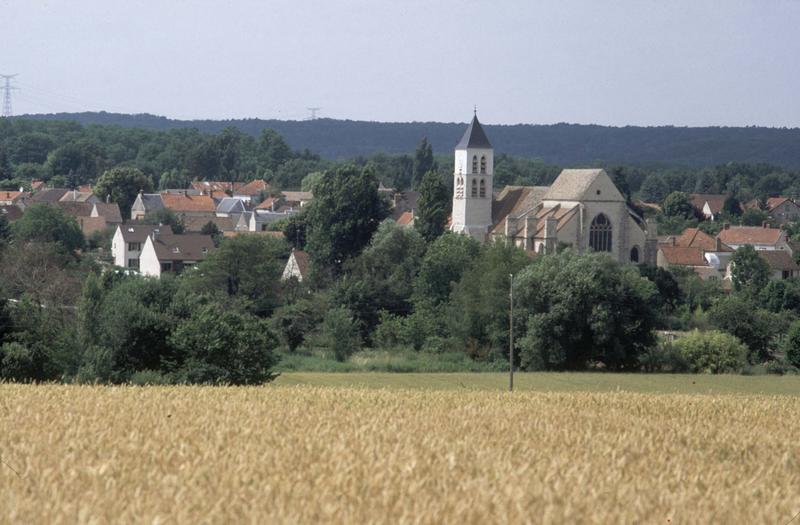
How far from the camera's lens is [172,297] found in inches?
1754

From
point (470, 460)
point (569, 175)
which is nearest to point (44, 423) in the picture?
point (470, 460)

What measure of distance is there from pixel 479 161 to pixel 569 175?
24.5 ft

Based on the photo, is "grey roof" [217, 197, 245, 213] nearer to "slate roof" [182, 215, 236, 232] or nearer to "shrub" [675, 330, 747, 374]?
"slate roof" [182, 215, 236, 232]

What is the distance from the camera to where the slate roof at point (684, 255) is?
118000 millimetres

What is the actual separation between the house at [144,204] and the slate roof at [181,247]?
41331 millimetres

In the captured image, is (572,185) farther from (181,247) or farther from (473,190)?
(181,247)

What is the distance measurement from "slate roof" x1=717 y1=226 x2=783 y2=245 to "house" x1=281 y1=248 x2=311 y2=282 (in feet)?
192

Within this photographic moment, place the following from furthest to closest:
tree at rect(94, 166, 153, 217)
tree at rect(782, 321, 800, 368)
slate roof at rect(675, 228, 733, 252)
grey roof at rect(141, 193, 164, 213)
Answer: tree at rect(94, 166, 153, 217) < grey roof at rect(141, 193, 164, 213) < slate roof at rect(675, 228, 733, 252) < tree at rect(782, 321, 800, 368)

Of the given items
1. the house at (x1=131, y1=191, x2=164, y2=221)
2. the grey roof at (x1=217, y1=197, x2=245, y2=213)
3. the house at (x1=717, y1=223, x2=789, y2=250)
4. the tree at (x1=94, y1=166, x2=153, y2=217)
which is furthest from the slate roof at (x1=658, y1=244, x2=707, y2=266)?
the grey roof at (x1=217, y1=197, x2=245, y2=213)

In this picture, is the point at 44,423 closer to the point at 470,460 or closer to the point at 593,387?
the point at 470,460

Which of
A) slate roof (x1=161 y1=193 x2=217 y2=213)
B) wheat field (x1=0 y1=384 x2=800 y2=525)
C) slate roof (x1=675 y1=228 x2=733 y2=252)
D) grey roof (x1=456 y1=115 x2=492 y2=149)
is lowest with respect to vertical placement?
slate roof (x1=675 y1=228 x2=733 y2=252)

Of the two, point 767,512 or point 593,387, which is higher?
point 767,512

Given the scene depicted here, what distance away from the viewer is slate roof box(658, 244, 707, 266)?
118 meters

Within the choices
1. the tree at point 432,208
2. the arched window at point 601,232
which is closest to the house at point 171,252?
the tree at point 432,208
